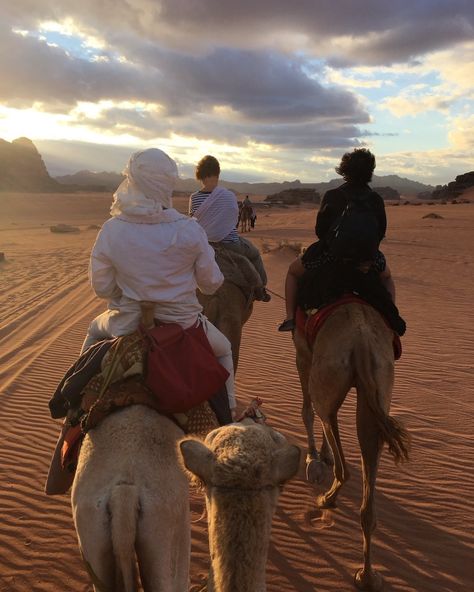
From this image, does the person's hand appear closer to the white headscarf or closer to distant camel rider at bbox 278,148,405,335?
distant camel rider at bbox 278,148,405,335

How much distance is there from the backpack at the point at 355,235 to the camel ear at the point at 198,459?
288 cm

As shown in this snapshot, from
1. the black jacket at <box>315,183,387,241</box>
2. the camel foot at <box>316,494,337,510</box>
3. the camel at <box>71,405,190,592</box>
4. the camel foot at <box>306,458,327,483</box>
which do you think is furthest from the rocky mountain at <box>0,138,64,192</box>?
the camel at <box>71,405,190,592</box>

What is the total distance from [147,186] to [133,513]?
176cm

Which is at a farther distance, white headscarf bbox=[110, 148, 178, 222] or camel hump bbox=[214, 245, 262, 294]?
camel hump bbox=[214, 245, 262, 294]

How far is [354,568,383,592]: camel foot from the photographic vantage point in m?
4.36

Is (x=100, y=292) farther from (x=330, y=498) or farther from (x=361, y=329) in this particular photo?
(x=330, y=498)

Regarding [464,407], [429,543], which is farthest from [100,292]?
[464,407]

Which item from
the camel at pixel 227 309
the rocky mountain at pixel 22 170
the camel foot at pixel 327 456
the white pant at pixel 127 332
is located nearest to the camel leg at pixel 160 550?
the white pant at pixel 127 332

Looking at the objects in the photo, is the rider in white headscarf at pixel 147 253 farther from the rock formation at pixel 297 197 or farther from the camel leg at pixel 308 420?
the rock formation at pixel 297 197

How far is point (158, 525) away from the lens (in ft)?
7.50

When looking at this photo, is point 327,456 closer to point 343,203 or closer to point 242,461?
point 343,203

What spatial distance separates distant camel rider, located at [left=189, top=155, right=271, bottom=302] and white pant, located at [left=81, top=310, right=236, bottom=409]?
2.54 metres

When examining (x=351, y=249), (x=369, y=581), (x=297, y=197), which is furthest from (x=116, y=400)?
(x=297, y=197)

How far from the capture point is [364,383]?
4.16m
